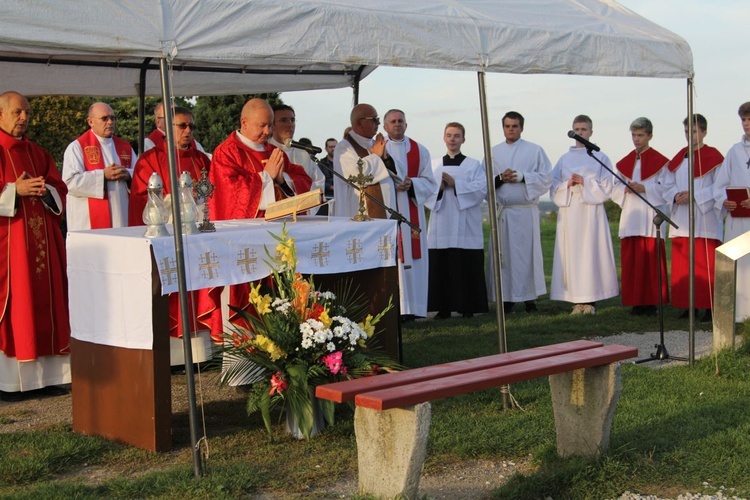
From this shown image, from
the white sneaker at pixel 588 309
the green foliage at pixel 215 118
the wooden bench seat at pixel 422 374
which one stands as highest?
the green foliage at pixel 215 118

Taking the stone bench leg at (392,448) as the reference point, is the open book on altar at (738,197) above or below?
above

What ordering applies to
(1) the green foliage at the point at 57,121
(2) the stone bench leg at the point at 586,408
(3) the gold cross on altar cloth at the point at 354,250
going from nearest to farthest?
(2) the stone bench leg at the point at 586,408 < (3) the gold cross on altar cloth at the point at 354,250 < (1) the green foliage at the point at 57,121

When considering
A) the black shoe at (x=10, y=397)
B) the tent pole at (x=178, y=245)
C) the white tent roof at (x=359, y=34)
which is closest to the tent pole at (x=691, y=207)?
the white tent roof at (x=359, y=34)

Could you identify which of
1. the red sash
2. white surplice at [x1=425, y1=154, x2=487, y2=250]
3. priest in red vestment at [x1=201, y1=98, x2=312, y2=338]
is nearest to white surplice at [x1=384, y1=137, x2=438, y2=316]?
the red sash

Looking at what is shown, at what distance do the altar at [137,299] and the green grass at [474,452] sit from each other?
19 centimetres

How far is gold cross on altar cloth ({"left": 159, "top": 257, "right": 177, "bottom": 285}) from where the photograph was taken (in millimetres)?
5562

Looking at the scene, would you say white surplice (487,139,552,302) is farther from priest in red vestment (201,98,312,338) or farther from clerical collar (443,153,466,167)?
priest in red vestment (201,98,312,338)

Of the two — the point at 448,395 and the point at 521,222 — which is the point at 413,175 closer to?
the point at 521,222

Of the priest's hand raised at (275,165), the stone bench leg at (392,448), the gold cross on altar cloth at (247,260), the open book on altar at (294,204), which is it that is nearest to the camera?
the stone bench leg at (392,448)

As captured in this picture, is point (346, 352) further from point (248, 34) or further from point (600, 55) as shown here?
point (600, 55)

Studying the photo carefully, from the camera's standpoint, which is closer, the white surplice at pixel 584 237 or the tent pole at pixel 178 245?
the tent pole at pixel 178 245

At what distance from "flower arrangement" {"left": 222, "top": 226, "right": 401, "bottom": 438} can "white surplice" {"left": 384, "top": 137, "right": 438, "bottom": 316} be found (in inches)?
144

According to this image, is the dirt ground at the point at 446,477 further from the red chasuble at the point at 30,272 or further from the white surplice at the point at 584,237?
the white surplice at the point at 584,237

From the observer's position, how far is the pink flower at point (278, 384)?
5812 millimetres
